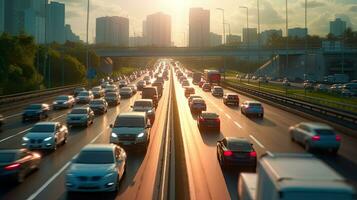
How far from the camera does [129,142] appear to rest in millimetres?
25047

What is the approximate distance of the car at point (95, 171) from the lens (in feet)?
53.6

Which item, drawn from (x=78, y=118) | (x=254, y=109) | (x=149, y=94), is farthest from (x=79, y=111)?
(x=254, y=109)

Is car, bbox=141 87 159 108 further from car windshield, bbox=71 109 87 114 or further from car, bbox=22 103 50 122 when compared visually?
car windshield, bbox=71 109 87 114

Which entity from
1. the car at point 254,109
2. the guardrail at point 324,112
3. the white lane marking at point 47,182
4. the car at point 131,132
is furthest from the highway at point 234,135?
the white lane marking at point 47,182

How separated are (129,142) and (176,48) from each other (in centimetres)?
11082

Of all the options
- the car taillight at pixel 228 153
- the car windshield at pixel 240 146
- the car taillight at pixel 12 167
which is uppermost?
the car windshield at pixel 240 146

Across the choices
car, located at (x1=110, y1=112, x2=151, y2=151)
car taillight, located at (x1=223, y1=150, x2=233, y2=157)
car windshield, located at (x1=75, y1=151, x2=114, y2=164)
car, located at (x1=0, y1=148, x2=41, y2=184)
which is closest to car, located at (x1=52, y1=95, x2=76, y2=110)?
car, located at (x1=110, y1=112, x2=151, y2=151)

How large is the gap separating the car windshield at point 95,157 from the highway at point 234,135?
2.79 metres

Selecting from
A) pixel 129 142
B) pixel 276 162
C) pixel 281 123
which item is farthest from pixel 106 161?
pixel 281 123

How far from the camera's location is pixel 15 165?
18516 millimetres

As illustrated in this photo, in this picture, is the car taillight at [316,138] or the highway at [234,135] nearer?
the highway at [234,135]

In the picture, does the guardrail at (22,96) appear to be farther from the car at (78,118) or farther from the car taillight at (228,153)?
the car taillight at (228,153)

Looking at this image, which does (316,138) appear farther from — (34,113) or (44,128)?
(34,113)

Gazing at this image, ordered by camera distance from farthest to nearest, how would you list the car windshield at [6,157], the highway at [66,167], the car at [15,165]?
the car windshield at [6,157] < the car at [15,165] < the highway at [66,167]
